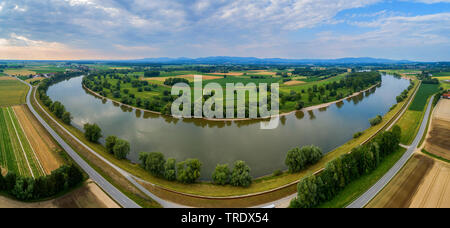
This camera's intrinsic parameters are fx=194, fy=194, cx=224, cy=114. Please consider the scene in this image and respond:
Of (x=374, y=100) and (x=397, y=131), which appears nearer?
(x=397, y=131)

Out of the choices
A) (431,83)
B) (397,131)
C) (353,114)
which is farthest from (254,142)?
(431,83)

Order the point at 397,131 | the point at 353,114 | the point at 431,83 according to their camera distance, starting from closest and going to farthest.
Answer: the point at 397,131 → the point at 353,114 → the point at 431,83

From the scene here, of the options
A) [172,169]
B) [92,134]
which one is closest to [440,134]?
[172,169]

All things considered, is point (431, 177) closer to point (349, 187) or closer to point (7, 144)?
point (349, 187)

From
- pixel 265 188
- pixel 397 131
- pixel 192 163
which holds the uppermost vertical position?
pixel 397 131

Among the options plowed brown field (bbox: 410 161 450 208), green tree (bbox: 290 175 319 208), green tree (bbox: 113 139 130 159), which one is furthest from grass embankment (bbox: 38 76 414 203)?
plowed brown field (bbox: 410 161 450 208)

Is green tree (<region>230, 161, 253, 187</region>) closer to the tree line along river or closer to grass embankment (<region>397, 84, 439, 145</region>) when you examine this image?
the tree line along river

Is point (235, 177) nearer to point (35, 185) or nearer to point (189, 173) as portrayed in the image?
point (189, 173)
